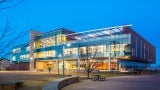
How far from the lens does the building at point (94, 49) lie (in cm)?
9891

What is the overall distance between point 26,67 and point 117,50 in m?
47.7

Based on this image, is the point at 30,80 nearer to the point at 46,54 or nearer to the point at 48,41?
the point at 48,41

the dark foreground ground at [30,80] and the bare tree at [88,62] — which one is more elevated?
the bare tree at [88,62]

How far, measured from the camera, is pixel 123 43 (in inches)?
3932

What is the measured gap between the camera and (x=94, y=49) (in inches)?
3925

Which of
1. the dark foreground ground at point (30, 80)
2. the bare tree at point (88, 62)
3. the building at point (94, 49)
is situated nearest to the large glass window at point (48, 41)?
the building at point (94, 49)

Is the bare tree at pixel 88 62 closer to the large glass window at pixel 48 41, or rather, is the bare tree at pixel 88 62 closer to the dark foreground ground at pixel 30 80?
the dark foreground ground at pixel 30 80

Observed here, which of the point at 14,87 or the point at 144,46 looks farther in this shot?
the point at 144,46

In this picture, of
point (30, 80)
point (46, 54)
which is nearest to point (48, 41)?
point (46, 54)

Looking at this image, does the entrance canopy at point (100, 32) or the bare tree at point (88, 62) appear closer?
the bare tree at point (88, 62)

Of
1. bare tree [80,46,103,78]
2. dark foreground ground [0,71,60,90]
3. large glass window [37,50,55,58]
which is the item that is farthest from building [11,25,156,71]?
dark foreground ground [0,71,60,90]

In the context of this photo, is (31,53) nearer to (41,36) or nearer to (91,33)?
(41,36)

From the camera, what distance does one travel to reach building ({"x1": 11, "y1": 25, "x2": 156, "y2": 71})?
325 ft

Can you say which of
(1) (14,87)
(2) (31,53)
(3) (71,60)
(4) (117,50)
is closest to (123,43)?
(4) (117,50)
